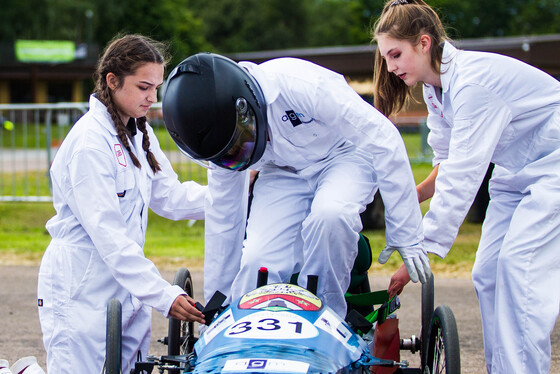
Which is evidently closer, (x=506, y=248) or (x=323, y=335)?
(x=323, y=335)

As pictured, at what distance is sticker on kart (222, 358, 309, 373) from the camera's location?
284 centimetres

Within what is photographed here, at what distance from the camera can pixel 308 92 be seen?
3.92 m

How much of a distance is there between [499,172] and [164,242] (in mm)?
6832

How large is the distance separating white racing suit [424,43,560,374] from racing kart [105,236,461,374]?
1.03ft

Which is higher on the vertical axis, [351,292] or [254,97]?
[254,97]

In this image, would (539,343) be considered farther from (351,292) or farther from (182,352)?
(182,352)

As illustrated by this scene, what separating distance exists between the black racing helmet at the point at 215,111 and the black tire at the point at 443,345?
42.8 inches

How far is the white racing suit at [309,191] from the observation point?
3805 millimetres

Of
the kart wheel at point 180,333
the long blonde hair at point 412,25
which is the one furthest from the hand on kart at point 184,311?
the long blonde hair at point 412,25

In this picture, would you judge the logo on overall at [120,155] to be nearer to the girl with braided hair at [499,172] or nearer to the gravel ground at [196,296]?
the girl with braided hair at [499,172]

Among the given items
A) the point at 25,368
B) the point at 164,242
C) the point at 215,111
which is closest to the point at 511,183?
the point at 215,111

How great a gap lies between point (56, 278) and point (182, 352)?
0.84m

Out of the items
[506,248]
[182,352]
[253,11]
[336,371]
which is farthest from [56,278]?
[253,11]

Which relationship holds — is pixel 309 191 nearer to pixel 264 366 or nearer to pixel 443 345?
pixel 443 345
